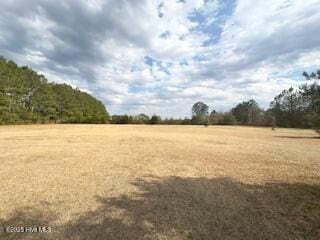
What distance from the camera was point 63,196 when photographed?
5.20m

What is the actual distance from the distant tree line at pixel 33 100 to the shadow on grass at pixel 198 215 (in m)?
36.4

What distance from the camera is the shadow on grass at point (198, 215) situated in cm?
370

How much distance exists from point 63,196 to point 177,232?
9.15 ft

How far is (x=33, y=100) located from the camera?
42500 mm

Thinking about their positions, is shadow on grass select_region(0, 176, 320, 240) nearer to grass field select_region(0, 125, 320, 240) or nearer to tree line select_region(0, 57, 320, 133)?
grass field select_region(0, 125, 320, 240)

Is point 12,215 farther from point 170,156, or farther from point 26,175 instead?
point 170,156

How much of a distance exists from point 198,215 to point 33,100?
147 ft

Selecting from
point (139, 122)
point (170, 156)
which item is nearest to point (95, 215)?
point (170, 156)

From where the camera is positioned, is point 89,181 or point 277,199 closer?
point 277,199

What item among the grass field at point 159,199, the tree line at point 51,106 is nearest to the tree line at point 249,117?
the tree line at point 51,106

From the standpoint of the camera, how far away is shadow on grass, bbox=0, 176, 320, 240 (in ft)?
12.1

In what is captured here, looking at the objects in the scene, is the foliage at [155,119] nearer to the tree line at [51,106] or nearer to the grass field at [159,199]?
the tree line at [51,106]

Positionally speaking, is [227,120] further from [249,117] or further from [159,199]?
[159,199]

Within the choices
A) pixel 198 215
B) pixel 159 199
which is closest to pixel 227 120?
pixel 159 199
